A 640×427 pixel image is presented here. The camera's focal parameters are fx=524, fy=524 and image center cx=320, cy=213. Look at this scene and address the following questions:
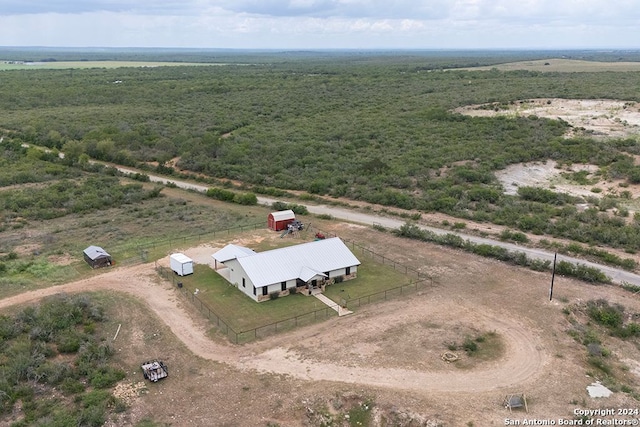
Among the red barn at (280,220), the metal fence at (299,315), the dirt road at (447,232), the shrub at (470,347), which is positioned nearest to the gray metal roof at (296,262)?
the metal fence at (299,315)

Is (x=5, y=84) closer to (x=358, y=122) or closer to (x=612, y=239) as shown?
(x=358, y=122)

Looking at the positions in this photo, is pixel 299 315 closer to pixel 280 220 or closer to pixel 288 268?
pixel 288 268

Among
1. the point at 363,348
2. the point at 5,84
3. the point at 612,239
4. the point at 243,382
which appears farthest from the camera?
the point at 5,84

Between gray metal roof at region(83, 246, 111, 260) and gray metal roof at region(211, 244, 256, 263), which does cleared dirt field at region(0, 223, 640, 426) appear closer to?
gray metal roof at region(83, 246, 111, 260)

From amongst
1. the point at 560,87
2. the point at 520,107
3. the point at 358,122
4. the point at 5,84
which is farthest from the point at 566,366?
the point at 5,84

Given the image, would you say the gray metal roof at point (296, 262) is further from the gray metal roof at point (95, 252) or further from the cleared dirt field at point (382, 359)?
the gray metal roof at point (95, 252)

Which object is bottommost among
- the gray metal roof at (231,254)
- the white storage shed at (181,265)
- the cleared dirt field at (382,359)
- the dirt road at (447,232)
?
the cleared dirt field at (382,359)
